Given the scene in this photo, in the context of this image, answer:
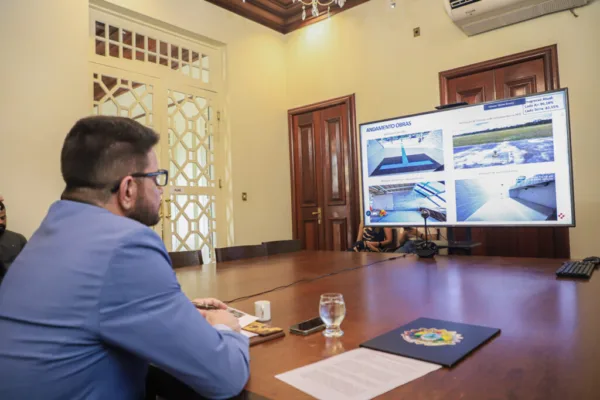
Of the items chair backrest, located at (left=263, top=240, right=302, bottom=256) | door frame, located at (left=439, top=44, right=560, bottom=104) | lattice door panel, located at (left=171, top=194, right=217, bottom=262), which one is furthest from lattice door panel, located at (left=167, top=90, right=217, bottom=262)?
door frame, located at (left=439, top=44, right=560, bottom=104)

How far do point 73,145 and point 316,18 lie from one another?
4.46 metres

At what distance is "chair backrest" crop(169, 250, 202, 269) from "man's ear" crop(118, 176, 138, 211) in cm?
137

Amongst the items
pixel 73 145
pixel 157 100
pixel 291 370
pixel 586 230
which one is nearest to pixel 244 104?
pixel 157 100

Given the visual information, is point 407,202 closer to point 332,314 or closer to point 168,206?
point 332,314

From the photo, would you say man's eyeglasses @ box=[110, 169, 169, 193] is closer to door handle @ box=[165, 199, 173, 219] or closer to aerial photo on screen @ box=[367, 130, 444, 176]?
aerial photo on screen @ box=[367, 130, 444, 176]

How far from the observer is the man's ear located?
0.89m

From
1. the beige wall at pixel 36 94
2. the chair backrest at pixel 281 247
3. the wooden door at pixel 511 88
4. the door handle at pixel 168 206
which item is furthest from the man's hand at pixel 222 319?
the door handle at pixel 168 206

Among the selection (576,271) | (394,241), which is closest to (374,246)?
(394,241)

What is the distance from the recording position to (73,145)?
88cm

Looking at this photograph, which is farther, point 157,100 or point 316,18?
point 316,18

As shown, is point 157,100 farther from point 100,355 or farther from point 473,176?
point 100,355

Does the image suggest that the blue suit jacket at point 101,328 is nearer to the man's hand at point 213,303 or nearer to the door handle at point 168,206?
the man's hand at point 213,303

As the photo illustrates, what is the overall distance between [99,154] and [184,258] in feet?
4.87

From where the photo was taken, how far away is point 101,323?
2.30ft
